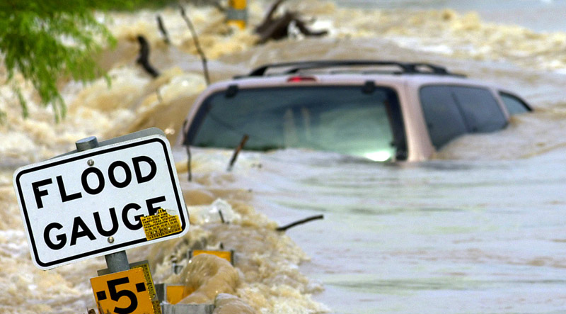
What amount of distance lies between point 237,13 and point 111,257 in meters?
28.1

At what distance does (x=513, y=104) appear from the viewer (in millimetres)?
9633

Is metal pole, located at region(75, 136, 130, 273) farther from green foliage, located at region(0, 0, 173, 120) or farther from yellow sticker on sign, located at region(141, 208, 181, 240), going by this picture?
green foliage, located at region(0, 0, 173, 120)

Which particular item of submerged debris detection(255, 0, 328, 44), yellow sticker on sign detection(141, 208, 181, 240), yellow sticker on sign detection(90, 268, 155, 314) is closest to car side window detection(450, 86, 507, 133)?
yellow sticker on sign detection(141, 208, 181, 240)

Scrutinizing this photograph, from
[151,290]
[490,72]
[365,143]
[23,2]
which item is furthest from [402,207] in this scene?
[490,72]

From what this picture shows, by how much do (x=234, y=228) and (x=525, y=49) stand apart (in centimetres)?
3073

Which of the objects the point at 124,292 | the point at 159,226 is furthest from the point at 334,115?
the point at 124,292

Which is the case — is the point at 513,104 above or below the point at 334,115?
below

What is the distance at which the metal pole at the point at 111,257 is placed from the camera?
312 centimetres

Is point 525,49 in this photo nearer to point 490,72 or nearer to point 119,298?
point 490,72

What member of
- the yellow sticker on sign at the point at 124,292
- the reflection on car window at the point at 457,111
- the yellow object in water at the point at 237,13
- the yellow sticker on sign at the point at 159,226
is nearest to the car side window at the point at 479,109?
the reflection on car window at the point at 457,111

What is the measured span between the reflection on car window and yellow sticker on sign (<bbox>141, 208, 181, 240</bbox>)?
413 cm

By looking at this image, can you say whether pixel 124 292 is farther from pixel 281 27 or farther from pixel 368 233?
pixel 281 27

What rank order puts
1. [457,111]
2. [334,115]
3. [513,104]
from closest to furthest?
[334,115] → [457,111] → [513,104]

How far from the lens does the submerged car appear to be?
22.5 feet
